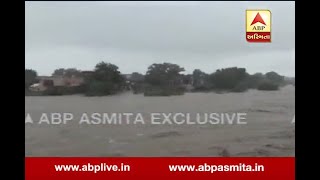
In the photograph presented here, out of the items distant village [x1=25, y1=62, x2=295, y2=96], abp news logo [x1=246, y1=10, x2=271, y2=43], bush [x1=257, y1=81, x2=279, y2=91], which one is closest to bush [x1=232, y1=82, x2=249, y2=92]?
distant village [x1=25, y1=62, x2=295, y2=96]

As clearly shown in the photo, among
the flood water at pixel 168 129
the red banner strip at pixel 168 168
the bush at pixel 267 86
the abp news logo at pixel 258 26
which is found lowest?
the red banner strip at pixel 168 168

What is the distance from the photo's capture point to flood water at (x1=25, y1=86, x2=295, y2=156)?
12.2 ft

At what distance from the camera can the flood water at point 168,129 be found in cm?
→ 371

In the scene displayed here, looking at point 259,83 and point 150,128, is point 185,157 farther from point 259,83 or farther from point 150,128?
point 259,83

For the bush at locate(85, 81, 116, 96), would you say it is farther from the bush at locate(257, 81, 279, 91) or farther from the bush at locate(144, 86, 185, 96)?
the bush at locate(257, 81, 279, 91)

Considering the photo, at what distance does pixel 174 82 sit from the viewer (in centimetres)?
373

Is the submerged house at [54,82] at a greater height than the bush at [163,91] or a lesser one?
greater

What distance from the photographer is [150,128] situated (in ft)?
→ 12.2

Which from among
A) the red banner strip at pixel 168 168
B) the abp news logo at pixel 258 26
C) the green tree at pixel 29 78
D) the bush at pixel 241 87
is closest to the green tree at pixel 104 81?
the green tree at pixel 29 78

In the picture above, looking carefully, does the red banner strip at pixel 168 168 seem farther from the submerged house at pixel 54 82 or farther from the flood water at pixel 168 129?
the submerged house at pixel 54 82
